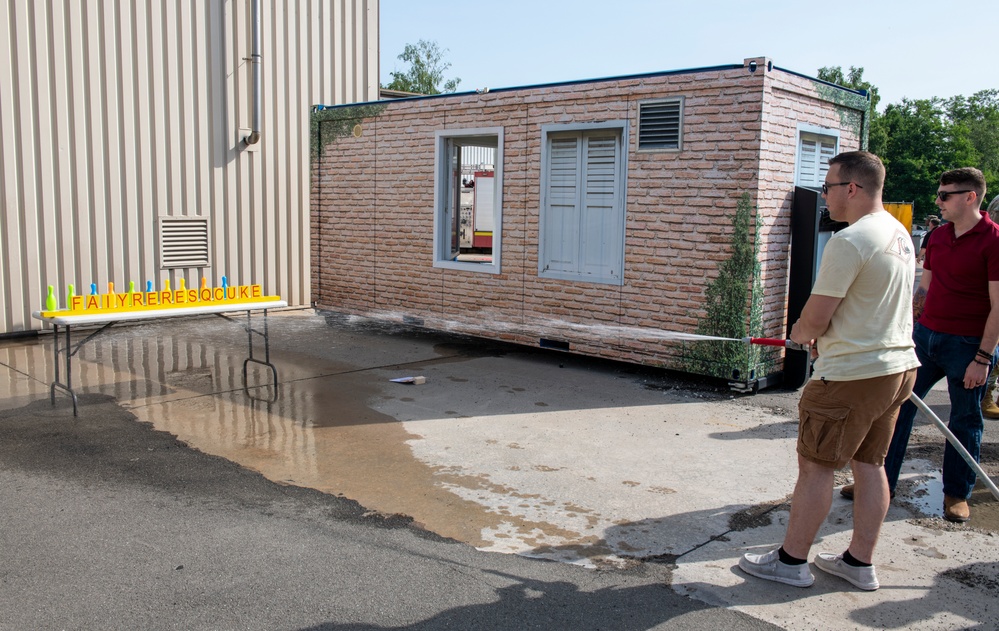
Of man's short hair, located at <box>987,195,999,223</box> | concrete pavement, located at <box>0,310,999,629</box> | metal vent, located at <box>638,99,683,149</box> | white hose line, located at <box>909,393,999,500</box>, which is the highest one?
metal vent, located at <box>638,99,683,149</box>

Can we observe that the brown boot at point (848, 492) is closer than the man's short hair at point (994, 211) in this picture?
Yes

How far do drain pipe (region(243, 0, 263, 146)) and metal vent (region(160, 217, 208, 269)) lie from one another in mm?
1405

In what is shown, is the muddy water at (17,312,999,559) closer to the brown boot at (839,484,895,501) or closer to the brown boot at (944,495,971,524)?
the brown boot at (944,495,971,524)

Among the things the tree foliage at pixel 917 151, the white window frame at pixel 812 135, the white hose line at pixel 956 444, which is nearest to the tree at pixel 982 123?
the tree foliage at pixel 917 151

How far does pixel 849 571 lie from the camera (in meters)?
4.21

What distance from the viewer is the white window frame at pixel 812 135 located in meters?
8.67

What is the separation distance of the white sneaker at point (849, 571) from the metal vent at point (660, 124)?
5.17 m

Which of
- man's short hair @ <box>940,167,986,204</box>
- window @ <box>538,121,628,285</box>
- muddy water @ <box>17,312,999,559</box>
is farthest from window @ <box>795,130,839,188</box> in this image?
man's short hair @ <box>940,167,986,204</box>

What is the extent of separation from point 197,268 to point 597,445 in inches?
306

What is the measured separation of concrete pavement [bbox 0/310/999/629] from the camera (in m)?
4.16

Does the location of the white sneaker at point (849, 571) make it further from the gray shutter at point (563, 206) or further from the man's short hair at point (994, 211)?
the gray shutter at point (563, 206)

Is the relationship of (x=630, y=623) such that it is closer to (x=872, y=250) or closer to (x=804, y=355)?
(x=872, y=250)

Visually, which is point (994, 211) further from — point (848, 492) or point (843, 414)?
point (843, 414)

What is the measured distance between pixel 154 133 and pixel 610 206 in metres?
6.37
